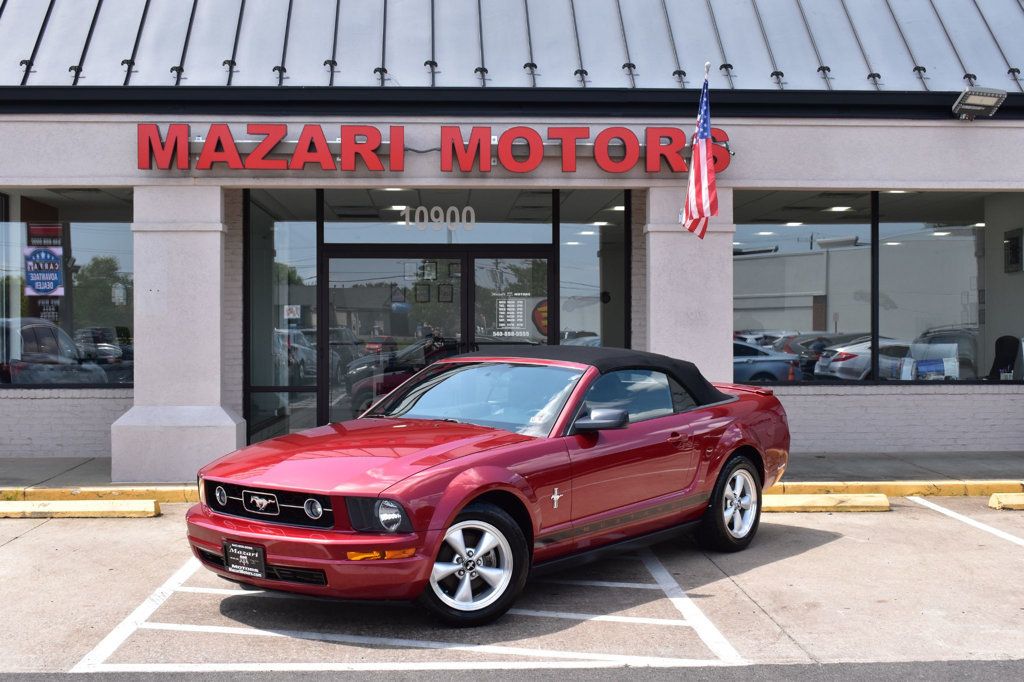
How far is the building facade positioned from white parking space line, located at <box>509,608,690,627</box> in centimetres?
546

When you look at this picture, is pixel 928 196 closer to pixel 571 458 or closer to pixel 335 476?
pixel 571 458

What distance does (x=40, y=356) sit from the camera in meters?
12.0

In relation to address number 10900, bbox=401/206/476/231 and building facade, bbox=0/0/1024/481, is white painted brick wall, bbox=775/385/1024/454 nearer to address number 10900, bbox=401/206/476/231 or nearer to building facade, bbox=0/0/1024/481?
building facade, bbox=0/0/1024/481

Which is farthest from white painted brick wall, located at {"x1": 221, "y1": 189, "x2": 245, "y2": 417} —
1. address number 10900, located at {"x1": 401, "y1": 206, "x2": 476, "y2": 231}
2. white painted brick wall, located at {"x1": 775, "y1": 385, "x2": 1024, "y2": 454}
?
white painted brick wall, located at {"x1": 775, "y1": 385, "x2": 1024, "y2": 454}

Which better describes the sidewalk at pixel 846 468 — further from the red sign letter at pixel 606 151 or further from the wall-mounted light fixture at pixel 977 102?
the wall-mounted light fixture at pixel 977 102

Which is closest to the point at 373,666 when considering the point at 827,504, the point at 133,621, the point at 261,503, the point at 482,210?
the point at 261,503

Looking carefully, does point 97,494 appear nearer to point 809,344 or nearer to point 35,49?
point 35,49

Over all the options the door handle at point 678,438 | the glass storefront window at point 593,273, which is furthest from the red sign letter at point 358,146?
the door handle at point 678,438

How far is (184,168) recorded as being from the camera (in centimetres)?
1053

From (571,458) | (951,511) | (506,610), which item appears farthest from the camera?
(951,511)

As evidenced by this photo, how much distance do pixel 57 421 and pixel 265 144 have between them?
4220 millimetres

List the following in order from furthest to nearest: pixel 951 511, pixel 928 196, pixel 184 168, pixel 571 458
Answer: pixel 928 196, pixel 184 168, pixel 951 511, pixel 571 458

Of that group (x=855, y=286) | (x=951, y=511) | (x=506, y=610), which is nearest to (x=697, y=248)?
(x=855, y=286)

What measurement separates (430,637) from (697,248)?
6.62m
